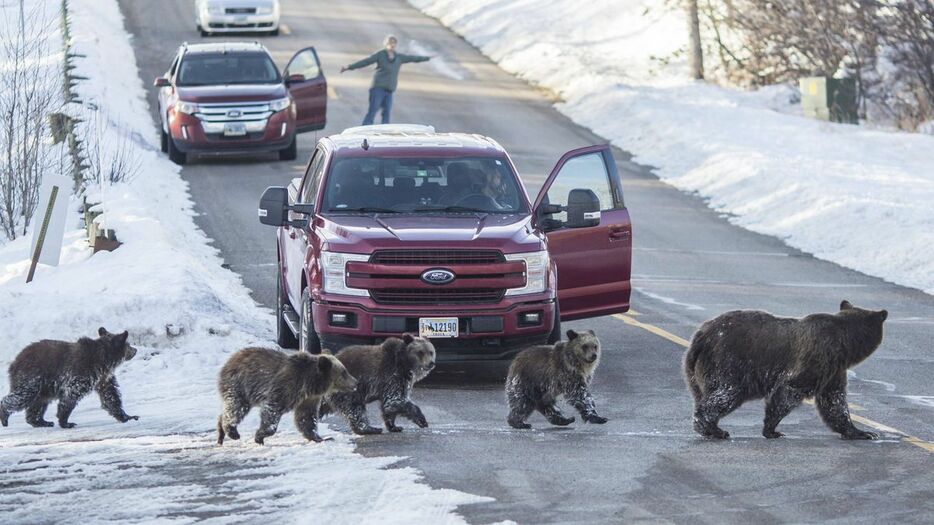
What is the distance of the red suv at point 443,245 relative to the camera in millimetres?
13000

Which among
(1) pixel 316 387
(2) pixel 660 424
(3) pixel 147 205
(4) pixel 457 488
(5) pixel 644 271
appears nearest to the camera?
(4) pixel 457 488

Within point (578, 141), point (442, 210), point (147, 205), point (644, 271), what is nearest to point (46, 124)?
point (147, 205)

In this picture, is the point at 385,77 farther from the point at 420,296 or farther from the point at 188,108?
the point at 420,296

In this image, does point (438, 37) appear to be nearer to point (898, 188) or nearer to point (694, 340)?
point (898, 188)

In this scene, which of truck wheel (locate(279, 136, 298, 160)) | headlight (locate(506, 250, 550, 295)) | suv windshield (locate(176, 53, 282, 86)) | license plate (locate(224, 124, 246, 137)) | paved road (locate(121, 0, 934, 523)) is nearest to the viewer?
paved road (locate(121, 0, 934, 523))

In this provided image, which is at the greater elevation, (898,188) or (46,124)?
(46,124)

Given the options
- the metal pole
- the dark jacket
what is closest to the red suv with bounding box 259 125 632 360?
the metal pole

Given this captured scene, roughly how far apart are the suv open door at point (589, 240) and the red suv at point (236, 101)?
14.1 metres

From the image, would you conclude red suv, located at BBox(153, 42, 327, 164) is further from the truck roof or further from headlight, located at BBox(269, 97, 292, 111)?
the truck roof

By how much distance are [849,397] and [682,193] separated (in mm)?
14801

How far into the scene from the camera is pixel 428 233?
13.2m

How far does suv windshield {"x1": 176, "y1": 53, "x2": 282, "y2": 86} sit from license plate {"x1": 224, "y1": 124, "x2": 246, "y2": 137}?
45.2 inches

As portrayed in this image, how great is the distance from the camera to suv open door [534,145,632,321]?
569 inches

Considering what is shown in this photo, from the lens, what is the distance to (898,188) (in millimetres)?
26547
